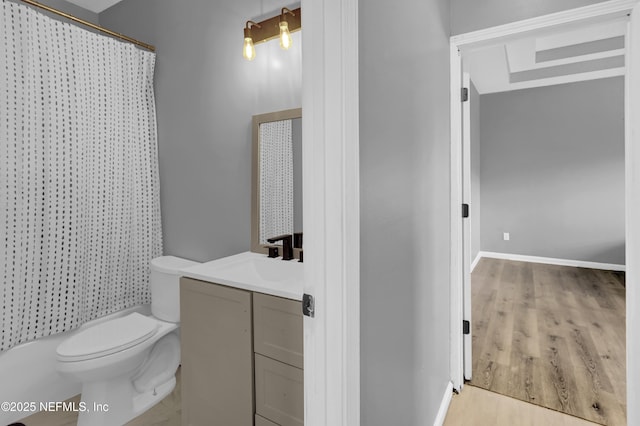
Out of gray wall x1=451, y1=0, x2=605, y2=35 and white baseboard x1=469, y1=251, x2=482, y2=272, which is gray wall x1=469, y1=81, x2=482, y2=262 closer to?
white baseboard x1=469, y1=251, x2=482, y2=272

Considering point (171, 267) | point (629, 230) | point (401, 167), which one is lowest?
point (171, 267)

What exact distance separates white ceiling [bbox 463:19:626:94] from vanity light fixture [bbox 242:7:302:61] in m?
1.99

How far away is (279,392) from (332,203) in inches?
34.1

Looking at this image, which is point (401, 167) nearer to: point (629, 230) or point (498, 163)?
point (629, 230)

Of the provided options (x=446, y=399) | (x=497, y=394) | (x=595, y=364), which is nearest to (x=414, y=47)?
(x=446, y=399)

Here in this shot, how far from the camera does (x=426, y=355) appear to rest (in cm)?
146

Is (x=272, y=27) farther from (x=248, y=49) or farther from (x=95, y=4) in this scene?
(x=95, y=4)

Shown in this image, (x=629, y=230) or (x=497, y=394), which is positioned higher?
(x=629, y=230)

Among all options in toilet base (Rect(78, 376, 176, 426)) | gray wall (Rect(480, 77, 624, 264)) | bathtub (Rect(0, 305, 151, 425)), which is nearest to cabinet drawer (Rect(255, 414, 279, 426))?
toilet base (Rect(78, 376, 176, 426))

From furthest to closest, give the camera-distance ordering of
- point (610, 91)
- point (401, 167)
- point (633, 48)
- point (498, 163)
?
point (498, 163), point (610, 91), point (633, 48), point (401, 167)

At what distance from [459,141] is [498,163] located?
3.79 metres

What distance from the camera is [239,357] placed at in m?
1.36

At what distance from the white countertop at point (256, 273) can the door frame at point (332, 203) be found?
0.40 m

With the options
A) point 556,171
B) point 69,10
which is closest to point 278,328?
point 69,10
